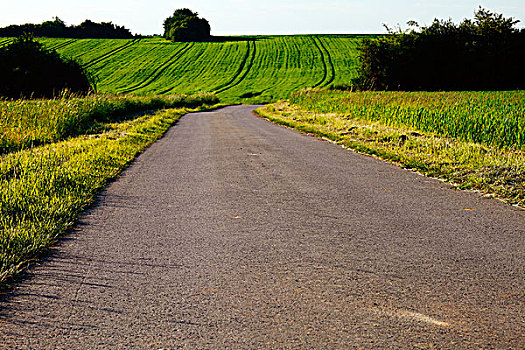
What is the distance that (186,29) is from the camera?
99.2 metres

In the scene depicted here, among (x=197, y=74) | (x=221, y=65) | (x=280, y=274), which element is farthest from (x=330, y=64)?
(x=280, y=274)

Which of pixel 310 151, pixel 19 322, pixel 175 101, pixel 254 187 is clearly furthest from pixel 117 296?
pixel 175 101

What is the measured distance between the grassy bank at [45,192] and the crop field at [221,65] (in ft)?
152

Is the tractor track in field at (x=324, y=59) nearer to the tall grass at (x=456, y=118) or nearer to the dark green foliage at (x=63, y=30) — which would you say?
the tall grass at (x=456, y=118)

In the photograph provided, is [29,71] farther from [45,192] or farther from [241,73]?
[241,73]

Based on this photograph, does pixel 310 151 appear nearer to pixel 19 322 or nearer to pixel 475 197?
pixel 475 197

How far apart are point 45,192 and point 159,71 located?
67610 mm

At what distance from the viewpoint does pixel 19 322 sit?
11.1ft

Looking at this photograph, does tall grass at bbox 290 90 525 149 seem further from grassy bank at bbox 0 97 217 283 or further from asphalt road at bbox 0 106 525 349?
grassy bank at bbox 0 97 217 283

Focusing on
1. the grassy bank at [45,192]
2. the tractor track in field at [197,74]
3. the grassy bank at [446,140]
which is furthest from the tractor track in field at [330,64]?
the grassy bank at [45,192]

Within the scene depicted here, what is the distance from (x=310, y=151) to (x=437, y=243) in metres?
7.97

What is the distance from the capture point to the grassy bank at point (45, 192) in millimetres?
4820

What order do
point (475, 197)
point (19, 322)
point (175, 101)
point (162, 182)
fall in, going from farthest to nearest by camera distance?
point (175, 101), point (162, 182), point (475, 197), point (19, 322)

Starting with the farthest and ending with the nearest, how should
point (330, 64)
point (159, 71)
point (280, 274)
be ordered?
point (330, 64)
point (159, 71)
point (280, 274)
